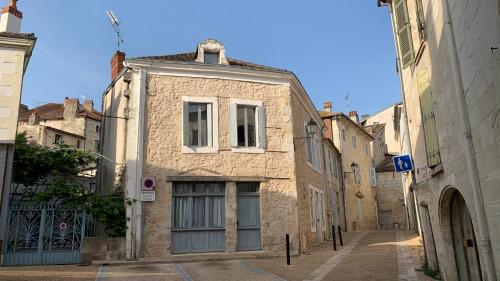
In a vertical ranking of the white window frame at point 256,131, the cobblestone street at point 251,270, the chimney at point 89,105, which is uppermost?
the chimney at point 89,105

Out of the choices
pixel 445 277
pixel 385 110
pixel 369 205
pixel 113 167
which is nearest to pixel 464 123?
pixel 445 277

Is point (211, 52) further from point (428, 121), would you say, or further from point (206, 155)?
point (428, 121)

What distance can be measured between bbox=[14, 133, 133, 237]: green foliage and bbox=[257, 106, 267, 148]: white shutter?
4.22m

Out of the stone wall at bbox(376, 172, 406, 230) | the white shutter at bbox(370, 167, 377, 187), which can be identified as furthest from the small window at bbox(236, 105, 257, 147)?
the stone wall at bbox(376, 172, 406, 230)

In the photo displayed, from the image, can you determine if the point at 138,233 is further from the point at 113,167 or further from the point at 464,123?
the point at 464,123

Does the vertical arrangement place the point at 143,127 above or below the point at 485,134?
above

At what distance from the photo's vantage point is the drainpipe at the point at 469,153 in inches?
181

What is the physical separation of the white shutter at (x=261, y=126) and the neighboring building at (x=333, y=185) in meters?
7.48

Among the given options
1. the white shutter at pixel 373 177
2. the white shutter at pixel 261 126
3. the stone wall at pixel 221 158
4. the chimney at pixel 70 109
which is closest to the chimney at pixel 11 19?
the stone wall at pixel 221 158

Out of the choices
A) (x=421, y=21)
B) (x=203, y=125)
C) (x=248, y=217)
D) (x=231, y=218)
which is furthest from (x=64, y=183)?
(x=421, y=21)

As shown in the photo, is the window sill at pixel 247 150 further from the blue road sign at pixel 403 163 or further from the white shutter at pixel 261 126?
the blue road sign at pixel 403 163

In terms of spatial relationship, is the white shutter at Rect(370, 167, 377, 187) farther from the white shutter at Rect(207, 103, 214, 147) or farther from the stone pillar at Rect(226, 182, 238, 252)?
the white shutter at Rect(207, 103, 214, 147)

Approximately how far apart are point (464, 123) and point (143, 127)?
8791 mm

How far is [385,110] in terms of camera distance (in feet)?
126
